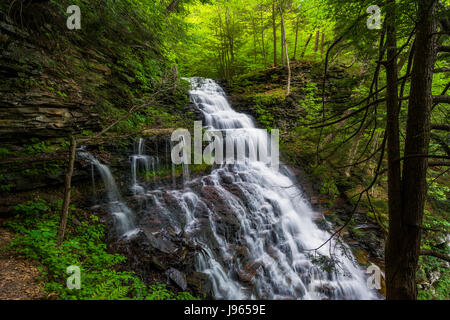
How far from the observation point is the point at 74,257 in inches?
151

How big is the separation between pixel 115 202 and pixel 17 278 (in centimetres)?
325

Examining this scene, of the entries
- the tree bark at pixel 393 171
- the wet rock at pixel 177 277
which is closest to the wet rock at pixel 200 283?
the wet rock at pixel 177 277

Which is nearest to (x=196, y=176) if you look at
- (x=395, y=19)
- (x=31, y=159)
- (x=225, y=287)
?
(x=225, y=287)

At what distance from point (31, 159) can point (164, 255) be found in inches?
145

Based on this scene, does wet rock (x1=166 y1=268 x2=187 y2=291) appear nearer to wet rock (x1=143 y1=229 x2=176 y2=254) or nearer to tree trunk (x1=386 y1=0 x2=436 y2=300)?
wet rock (x1=143 y1=229 x2=176 y2=254)

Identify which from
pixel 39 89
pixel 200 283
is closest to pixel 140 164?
pixel 39 89

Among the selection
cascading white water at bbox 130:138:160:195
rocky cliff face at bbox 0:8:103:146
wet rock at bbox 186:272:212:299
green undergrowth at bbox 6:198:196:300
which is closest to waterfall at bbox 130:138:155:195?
cascading white water at bbox 130:138:160:195

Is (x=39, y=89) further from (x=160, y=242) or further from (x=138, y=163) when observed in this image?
(x=160, y=242)

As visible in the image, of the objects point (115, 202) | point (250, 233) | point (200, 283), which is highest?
point (115, 202)

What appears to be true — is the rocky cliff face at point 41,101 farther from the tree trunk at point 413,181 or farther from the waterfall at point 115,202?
the tree trunk at point 413,181

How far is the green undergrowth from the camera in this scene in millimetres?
3145

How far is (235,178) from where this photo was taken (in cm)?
836

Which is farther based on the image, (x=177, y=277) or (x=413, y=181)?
(x=177, y=277)

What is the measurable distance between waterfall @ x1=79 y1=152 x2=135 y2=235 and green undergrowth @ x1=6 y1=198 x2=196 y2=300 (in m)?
0.48
